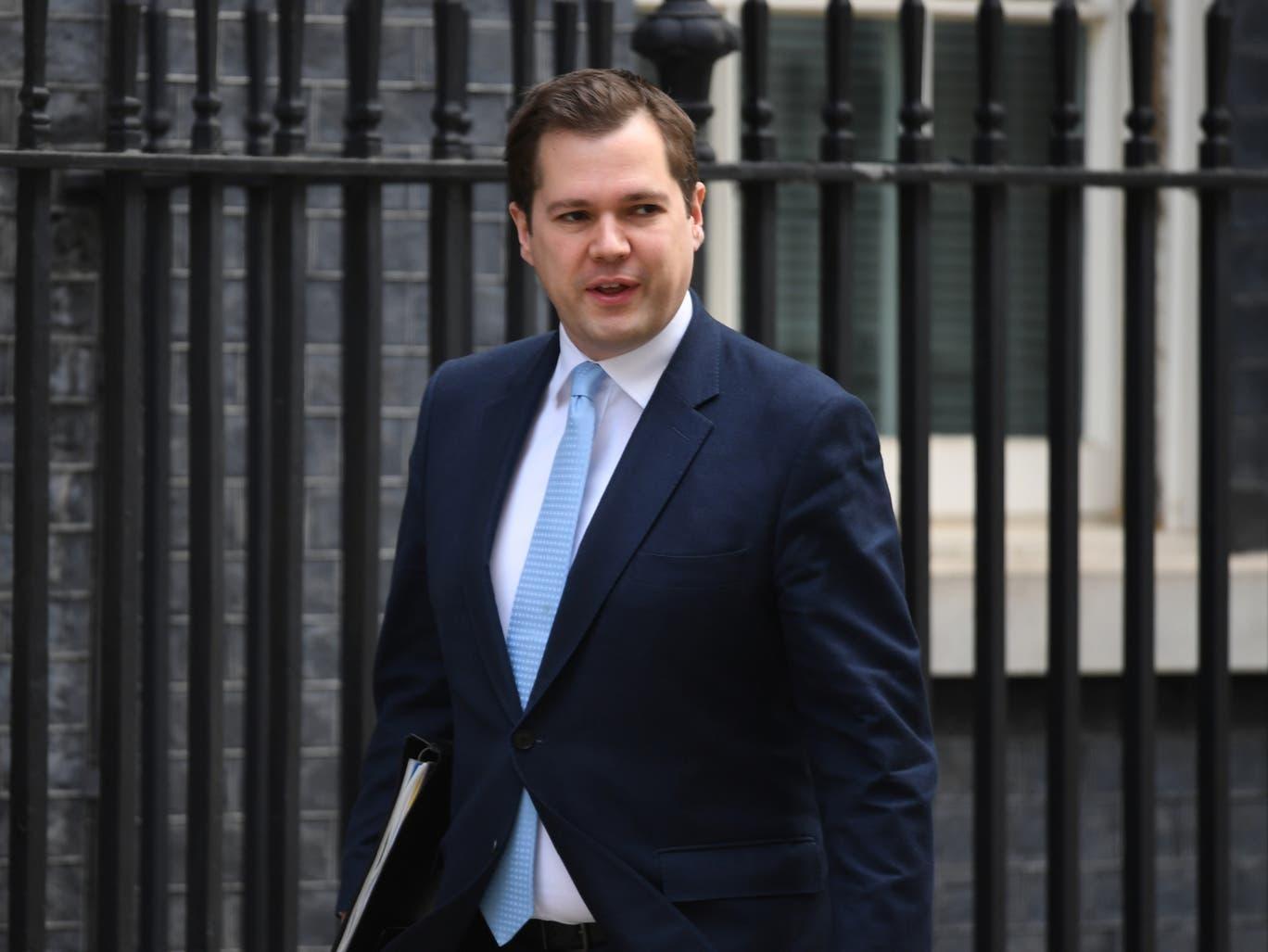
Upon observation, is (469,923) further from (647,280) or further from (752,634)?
(647,280)

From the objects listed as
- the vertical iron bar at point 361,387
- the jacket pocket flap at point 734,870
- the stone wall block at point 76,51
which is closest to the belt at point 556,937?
the jacket pocket flap at point 734,870

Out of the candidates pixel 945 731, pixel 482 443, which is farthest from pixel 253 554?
pixel 945 731

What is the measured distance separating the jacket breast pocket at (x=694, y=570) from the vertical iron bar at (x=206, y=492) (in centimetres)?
126

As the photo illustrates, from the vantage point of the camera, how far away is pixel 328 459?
4879 mm

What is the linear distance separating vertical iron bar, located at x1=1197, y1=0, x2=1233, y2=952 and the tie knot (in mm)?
1650

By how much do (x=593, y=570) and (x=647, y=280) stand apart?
36 cm

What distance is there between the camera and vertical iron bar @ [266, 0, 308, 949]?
3412 millimetres

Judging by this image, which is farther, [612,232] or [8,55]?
[8,55]

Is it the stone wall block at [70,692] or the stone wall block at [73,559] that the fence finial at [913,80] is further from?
the stone wall block at [70,692]

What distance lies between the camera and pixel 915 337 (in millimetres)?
3561

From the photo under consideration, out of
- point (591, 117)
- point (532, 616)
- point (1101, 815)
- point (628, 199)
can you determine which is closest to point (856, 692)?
point (532, 616)

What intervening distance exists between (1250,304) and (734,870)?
Result: 388 centimetres

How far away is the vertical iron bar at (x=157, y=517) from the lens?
3.40 metres

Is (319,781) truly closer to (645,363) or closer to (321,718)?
(321,718)
